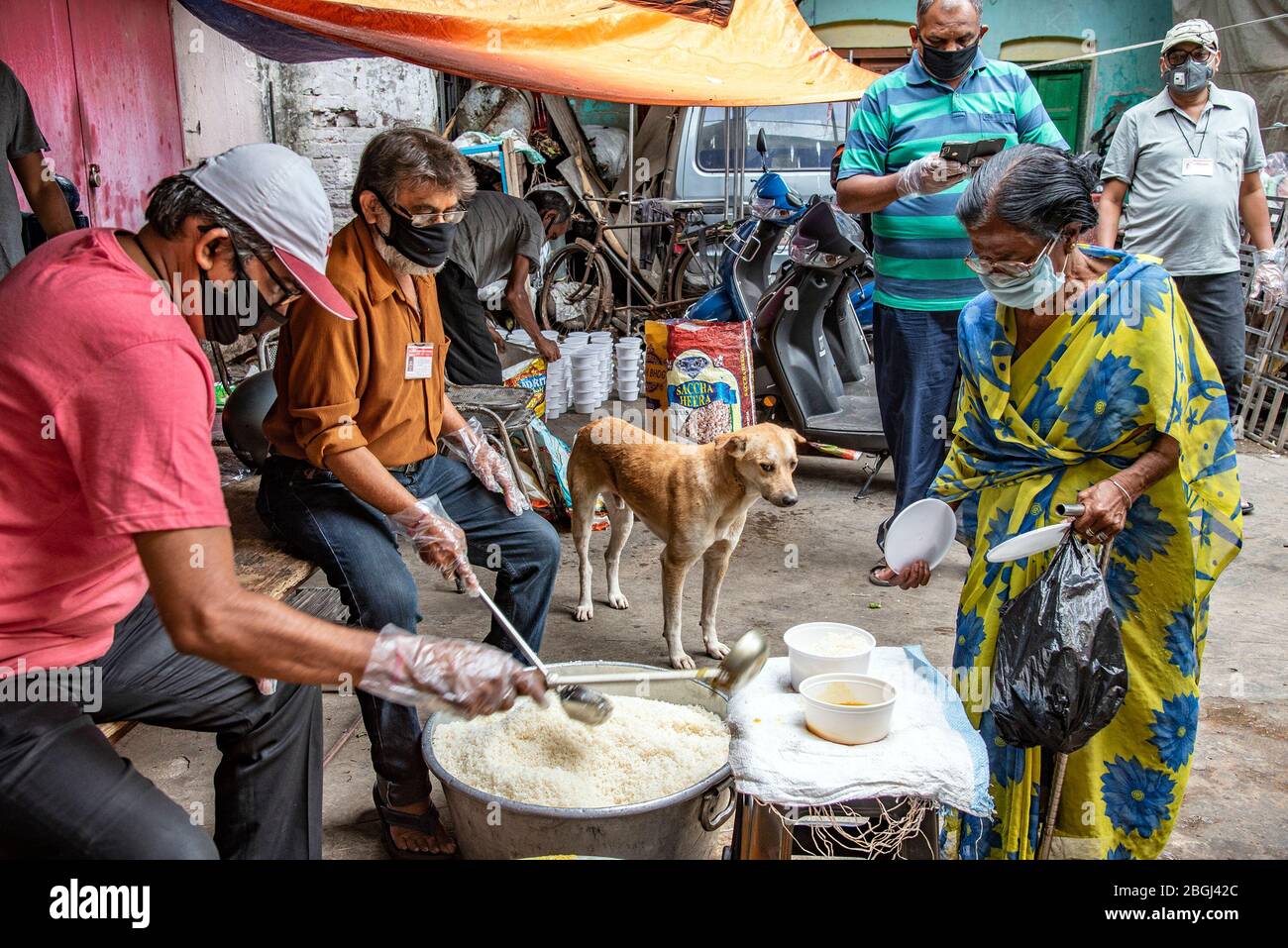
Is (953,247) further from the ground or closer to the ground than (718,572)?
further from the ground

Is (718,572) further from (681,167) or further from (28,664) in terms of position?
(681,167)

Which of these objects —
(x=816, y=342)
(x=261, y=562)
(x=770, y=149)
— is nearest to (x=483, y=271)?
(x=816, y=342)

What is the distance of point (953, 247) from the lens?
4305mm

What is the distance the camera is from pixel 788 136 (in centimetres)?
1054

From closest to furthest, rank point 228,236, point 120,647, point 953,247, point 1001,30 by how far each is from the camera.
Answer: point 228,236 < point 120,647 < point 953,247 < point 1001,30

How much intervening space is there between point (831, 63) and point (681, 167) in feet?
19.2

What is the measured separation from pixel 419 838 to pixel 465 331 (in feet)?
9.92

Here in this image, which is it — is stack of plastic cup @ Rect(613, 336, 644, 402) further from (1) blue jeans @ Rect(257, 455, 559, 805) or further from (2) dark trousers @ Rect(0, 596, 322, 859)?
(2) dark trousers @ Rect(0, 596, 322, 859)

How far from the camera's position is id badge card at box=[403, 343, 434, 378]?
10.1ft

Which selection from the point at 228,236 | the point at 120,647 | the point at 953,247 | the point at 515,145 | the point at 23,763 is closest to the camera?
the point at 23,763

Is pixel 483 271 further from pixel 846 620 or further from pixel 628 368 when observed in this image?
pixel 628 368

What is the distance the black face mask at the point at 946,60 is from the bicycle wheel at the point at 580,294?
246 inches

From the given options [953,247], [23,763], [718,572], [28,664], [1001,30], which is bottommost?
[718,572]

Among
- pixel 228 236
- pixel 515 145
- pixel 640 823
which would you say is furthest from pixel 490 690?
pixel 515 145
